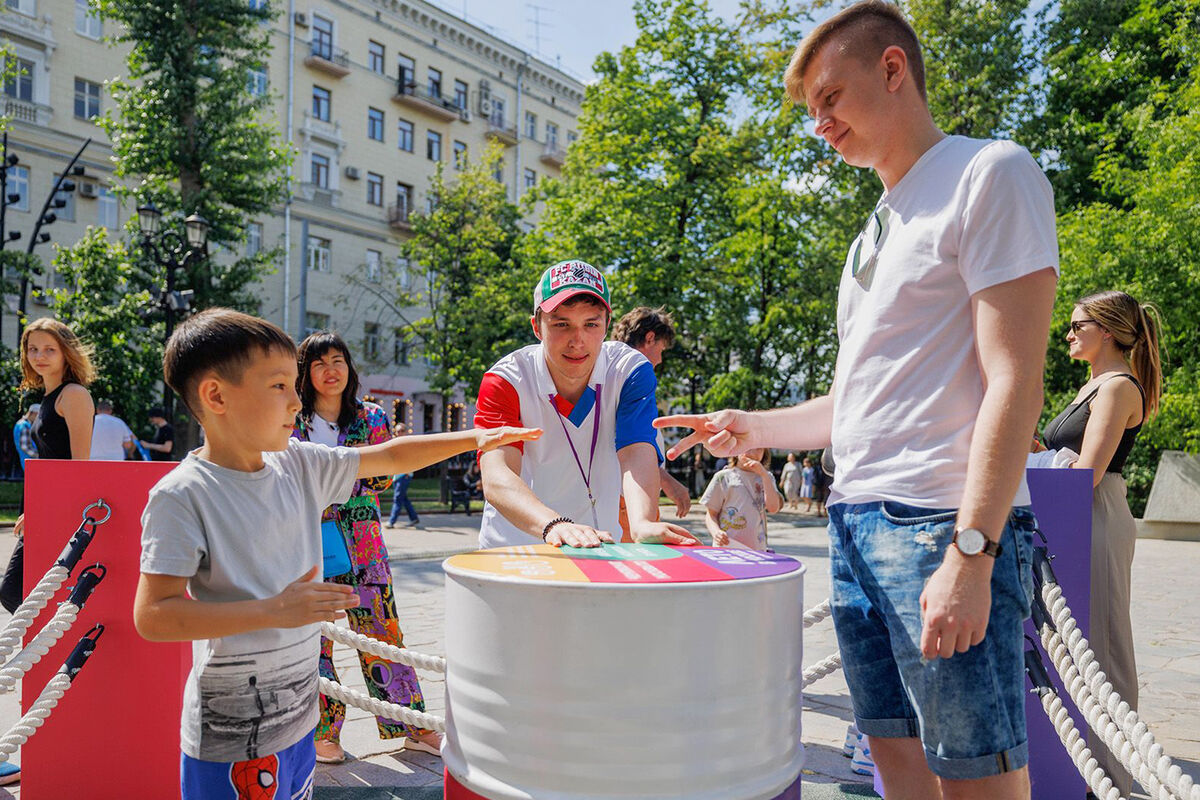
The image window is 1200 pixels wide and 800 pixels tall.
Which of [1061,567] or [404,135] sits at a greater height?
[404,135]

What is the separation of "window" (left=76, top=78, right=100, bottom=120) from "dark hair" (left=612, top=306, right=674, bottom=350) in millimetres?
28765

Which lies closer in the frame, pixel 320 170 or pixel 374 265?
pixel 320 170

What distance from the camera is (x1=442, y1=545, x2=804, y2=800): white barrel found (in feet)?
4.50

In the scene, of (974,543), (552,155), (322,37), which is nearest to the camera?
(974,543)

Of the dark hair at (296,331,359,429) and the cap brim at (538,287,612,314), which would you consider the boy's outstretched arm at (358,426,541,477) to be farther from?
the dark hair at (296,331,359,429)

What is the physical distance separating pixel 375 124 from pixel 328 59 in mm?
3424

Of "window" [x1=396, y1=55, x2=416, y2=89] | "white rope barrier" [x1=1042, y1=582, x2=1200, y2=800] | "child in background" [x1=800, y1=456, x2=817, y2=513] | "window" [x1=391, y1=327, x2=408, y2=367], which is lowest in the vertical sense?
"child in background" [x1=800, y1=456, x2=817, y2=513]

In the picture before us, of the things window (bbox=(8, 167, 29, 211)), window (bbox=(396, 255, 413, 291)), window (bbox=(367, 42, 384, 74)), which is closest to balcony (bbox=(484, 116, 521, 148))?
window (bbox=(367, 42, 384, 74))

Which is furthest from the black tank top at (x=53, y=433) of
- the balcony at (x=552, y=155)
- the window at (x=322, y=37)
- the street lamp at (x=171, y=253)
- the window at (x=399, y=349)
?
the balcony at (x=552, y=155)

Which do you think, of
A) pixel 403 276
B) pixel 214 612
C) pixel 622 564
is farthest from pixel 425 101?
pixel 622 564

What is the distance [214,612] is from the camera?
1.81 m

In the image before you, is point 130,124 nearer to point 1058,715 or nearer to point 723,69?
point 723,69

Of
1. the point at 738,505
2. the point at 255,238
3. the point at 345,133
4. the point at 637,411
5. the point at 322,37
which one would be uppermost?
the point at 322,37

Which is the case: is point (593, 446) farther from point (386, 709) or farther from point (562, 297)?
point (386, 709)
